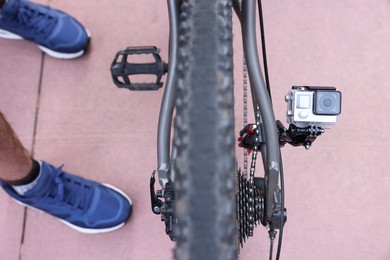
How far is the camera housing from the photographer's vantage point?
624 mm

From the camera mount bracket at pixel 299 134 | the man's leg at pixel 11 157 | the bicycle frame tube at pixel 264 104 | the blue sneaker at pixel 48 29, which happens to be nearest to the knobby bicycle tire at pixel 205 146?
the bicycle frame tube at pixel 264 104

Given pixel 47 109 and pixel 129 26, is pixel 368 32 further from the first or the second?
pixel 47 109

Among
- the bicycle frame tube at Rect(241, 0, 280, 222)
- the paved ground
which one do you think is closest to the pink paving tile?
the paved ground

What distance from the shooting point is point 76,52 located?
1089 millimetres

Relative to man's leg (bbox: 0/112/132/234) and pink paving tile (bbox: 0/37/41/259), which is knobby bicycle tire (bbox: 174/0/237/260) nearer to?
man's leg (bbox: 0/112/132/234)

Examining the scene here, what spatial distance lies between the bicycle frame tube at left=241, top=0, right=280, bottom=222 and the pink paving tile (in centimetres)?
69

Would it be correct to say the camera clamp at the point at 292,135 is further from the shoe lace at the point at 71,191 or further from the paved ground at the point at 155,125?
the shoe lace at the point at 71,191

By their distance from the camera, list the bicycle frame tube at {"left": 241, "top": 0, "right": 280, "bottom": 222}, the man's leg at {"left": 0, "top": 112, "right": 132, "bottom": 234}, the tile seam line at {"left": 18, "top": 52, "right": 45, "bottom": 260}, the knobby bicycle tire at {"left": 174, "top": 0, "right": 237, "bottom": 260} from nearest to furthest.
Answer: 1. the knobby bicycle tire at {"left": 174, "top": 0, "right": 237, "bottom": 260}
2. the bicycle frame tube at {"left": 241, "top": 0, "right": 280, "bottom": 222}
3. the man's leg at {"left": 0, "top": 112, "right": 132, "bottom": 234}
4. the tile seam line at {"left": 18, "top": 52, "right": 45, "bottom": 260}

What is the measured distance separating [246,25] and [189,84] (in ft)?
0.86

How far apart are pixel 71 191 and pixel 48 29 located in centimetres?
43

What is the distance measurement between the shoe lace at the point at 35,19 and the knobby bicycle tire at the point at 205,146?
760mm

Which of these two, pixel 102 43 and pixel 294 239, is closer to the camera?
pixel 294 239

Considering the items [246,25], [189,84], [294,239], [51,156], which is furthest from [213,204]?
[51,156]

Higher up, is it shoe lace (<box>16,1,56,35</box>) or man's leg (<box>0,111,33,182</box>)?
shoe lace (<box>16,1,56,35</box>)
